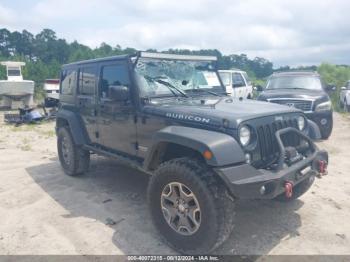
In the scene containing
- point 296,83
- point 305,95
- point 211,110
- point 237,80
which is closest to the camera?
point 211,110

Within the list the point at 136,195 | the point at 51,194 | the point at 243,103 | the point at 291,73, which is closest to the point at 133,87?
the point at 243,103

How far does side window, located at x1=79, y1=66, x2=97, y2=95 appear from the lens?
5211 millimetres

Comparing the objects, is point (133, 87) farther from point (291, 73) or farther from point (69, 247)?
point (291, 73)

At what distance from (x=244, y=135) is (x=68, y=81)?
12.4ft

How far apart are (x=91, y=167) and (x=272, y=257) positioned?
13.8 ft

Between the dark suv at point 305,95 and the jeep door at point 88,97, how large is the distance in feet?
16.5

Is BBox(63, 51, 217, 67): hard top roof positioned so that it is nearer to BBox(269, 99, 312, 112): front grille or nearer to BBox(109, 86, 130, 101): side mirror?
BBox(109, 86, 130, 101): side mirror

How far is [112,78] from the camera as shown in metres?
4.75

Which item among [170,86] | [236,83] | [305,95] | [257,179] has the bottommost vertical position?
[257,179]

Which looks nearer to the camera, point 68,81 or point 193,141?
point 193,141

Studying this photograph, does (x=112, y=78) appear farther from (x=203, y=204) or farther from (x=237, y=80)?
(x=237, y=80)

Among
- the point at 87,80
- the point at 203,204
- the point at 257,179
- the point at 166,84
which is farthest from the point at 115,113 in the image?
the point at 257,179

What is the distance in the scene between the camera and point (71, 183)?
574 centimetres

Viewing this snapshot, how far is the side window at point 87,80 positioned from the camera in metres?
5.21
